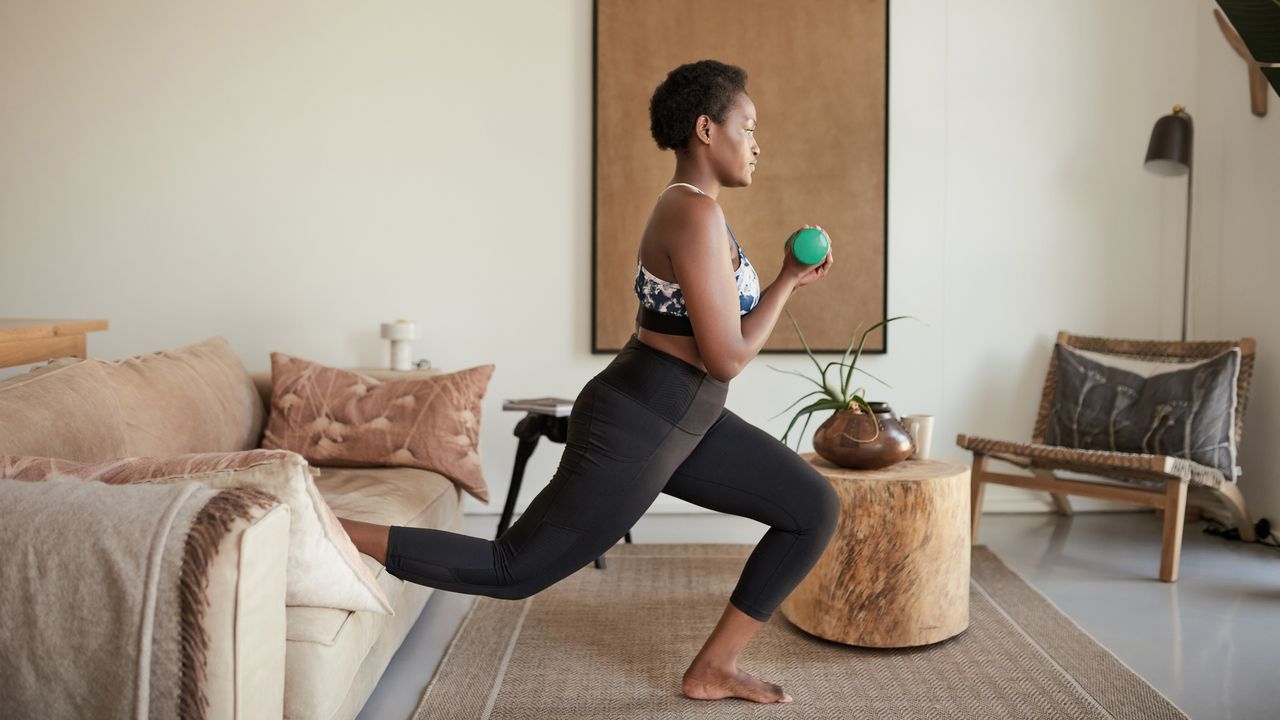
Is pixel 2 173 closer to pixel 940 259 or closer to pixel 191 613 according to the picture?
pixel 191 613

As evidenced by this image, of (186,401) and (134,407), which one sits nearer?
(134,407)

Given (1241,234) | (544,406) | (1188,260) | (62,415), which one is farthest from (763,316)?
(1188,260)

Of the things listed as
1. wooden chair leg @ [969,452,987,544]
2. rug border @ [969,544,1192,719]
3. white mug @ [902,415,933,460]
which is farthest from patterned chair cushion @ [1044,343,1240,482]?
white mug @ [902,415,933,460]

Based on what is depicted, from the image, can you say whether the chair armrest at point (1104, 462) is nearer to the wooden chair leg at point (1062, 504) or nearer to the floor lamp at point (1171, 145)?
the wooden chair leg at point (1062, 504)

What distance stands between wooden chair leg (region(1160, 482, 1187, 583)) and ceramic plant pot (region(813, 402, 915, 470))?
47.1 inches

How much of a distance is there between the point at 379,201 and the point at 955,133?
243cm

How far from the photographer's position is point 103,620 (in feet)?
4.27

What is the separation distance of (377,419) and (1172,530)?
2.60m

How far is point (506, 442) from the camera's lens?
165 inches

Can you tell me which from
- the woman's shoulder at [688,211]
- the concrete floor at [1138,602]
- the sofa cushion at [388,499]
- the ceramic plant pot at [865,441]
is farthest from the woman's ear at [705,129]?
the concrete floor at [1138,602]

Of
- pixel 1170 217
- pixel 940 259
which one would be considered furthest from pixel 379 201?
pixel 1170 217

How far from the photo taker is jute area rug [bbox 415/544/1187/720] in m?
2.21

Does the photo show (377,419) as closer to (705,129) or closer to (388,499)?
(388,499)

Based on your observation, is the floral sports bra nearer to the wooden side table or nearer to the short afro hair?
the short afro hair
